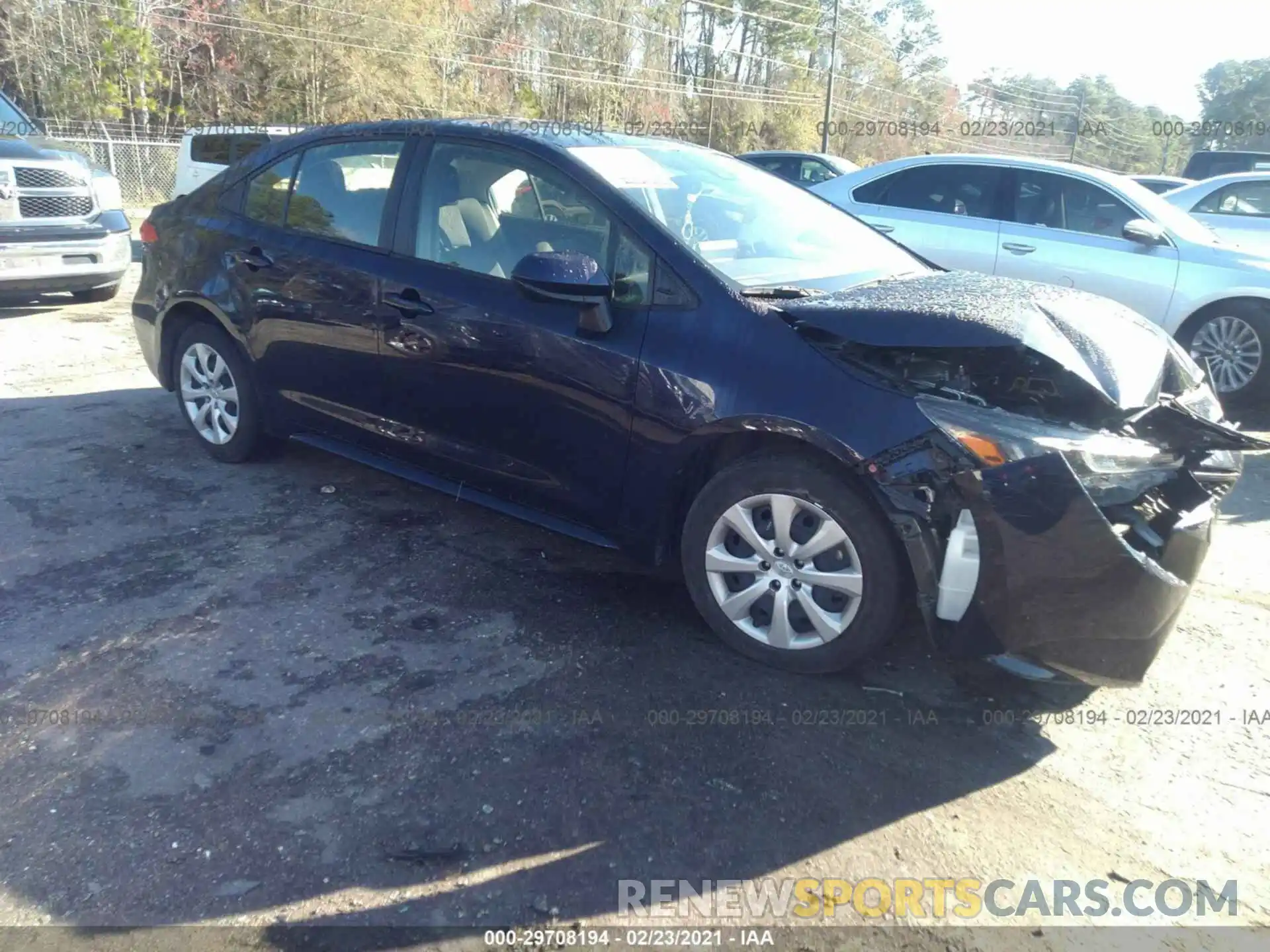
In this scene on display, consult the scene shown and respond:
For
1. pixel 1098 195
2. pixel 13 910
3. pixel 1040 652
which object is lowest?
pixel 13 910

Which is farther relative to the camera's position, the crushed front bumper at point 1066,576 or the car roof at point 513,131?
the car roof at point 513,131

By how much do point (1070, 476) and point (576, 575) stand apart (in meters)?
2.01

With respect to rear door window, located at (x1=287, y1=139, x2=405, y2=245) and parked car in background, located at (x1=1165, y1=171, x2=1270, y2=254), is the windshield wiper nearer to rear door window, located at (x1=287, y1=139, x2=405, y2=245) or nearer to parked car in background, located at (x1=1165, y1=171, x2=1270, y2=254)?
rear door window, located at (x1=287, y1=139, x2=405, y2=245)

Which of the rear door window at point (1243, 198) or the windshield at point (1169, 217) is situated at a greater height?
the rear door window at point (1243, 198)

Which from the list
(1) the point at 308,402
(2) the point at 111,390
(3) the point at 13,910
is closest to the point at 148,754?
(3) the point at 13,910

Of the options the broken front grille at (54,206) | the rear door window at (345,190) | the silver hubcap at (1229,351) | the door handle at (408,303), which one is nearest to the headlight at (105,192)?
the broken front grille at (54,206)

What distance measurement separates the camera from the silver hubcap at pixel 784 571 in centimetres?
314

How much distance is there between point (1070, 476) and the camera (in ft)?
8.96

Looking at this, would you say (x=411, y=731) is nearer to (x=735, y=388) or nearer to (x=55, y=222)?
(x=735, y=388)

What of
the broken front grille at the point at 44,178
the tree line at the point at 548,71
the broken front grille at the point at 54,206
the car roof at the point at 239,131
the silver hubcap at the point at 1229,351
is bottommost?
the silver hubcap at the point at 1229,351

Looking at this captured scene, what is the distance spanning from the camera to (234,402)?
504 cm

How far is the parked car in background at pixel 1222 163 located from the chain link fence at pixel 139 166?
17.9 m

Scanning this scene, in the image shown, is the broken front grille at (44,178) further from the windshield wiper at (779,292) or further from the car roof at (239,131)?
the windshield wiper at (779,292)

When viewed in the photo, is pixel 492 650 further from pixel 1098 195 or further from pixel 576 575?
pixel 1098 195
